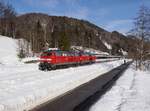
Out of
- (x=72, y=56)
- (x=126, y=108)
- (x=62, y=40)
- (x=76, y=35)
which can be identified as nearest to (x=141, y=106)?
(x=126, y=108)

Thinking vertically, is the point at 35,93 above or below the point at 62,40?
below

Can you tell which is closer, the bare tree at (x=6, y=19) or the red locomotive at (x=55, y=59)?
the red locomotive at (x=55, y=59)

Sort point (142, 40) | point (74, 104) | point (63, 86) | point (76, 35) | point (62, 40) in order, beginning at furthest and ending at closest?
point (76, 35), point (62, 40), point (142, 40), point (63, 86), point (74, 104)

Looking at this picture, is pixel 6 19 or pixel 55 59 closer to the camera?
pixel 55 59

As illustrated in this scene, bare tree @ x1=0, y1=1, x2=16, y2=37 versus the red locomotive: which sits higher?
bare tree @ x1=0, y1=1, x2=16, y2=37

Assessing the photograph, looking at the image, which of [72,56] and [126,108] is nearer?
[126,108]

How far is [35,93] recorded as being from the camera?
52.1 feet

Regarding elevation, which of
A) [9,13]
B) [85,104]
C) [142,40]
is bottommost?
[85,104]

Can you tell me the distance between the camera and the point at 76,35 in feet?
609

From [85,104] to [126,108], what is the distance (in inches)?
87.8

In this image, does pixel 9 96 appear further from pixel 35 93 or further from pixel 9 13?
pixel 9 13

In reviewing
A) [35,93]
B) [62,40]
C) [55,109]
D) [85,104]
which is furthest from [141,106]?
[62,40]

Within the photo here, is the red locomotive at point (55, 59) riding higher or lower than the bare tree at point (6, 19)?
lower

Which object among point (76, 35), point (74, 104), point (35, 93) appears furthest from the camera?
point (76, 35)
